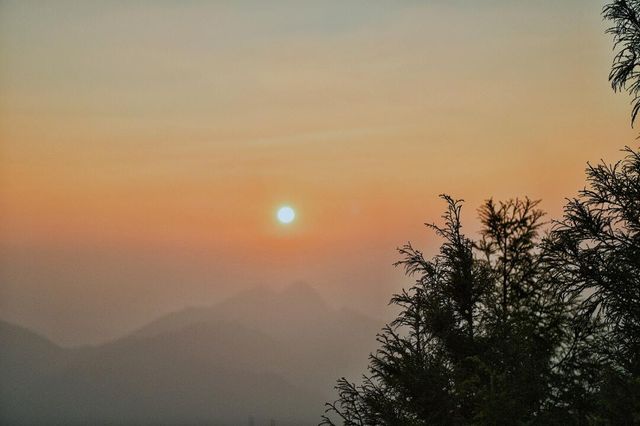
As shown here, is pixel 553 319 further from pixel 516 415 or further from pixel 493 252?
pixel 516 415

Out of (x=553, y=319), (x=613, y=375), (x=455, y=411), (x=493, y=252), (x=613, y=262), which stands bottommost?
(x=613, y=375)

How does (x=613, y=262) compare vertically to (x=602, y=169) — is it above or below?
below

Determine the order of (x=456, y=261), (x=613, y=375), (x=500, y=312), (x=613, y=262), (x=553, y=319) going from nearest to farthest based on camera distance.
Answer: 1. (x=613, y=375)
2. (x=613, y=262)
3. (x=500, y=312)
4. (x=456, y=261)
5. (x=553, y=319)

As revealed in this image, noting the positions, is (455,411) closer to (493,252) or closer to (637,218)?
(637,218)

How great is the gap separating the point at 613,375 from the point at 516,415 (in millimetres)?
2743

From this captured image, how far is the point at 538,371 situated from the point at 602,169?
180 inches

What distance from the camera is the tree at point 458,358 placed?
17969 millimetres

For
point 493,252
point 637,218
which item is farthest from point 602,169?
point 493,252

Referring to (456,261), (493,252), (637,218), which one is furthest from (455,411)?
(493,252)

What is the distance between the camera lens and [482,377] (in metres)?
19.3

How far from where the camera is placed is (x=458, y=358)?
66.8 feet

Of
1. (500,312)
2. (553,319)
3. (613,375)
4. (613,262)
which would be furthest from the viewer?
(553,319)

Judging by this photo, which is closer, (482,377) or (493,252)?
(482,377)

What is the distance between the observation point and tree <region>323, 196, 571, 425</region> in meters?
18.0
